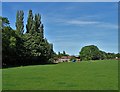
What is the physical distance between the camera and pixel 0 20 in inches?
2175

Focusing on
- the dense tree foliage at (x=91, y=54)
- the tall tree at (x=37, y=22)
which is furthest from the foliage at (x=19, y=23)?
the dense tree foliage at (x=91, y=54)

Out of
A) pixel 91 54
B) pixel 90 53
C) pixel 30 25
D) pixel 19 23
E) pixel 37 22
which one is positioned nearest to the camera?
pixel 19 23

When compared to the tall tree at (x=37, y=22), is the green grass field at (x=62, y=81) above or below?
below

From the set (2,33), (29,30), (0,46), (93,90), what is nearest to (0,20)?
(2,33)

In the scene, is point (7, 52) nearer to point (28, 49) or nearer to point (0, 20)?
point (0, 20)

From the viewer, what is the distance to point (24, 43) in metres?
72.8

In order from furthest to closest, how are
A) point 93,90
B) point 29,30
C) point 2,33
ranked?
1. point 29,30
2. point 2,33
3. point 93,90

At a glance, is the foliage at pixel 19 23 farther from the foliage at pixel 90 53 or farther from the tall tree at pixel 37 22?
the foliage at pixel 90 53

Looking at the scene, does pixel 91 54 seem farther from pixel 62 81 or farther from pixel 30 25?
pixel 62 81

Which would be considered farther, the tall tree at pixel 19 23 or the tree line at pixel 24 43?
the tall tree at pixel 19 23

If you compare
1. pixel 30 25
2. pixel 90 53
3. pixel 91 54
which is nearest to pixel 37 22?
pixel 30 25

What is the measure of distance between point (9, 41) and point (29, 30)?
1950cm

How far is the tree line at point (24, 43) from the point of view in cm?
5909

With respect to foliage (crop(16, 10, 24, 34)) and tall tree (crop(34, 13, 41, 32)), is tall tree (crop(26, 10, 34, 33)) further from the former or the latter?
foliage (crop(16, 10, 24, 34))
